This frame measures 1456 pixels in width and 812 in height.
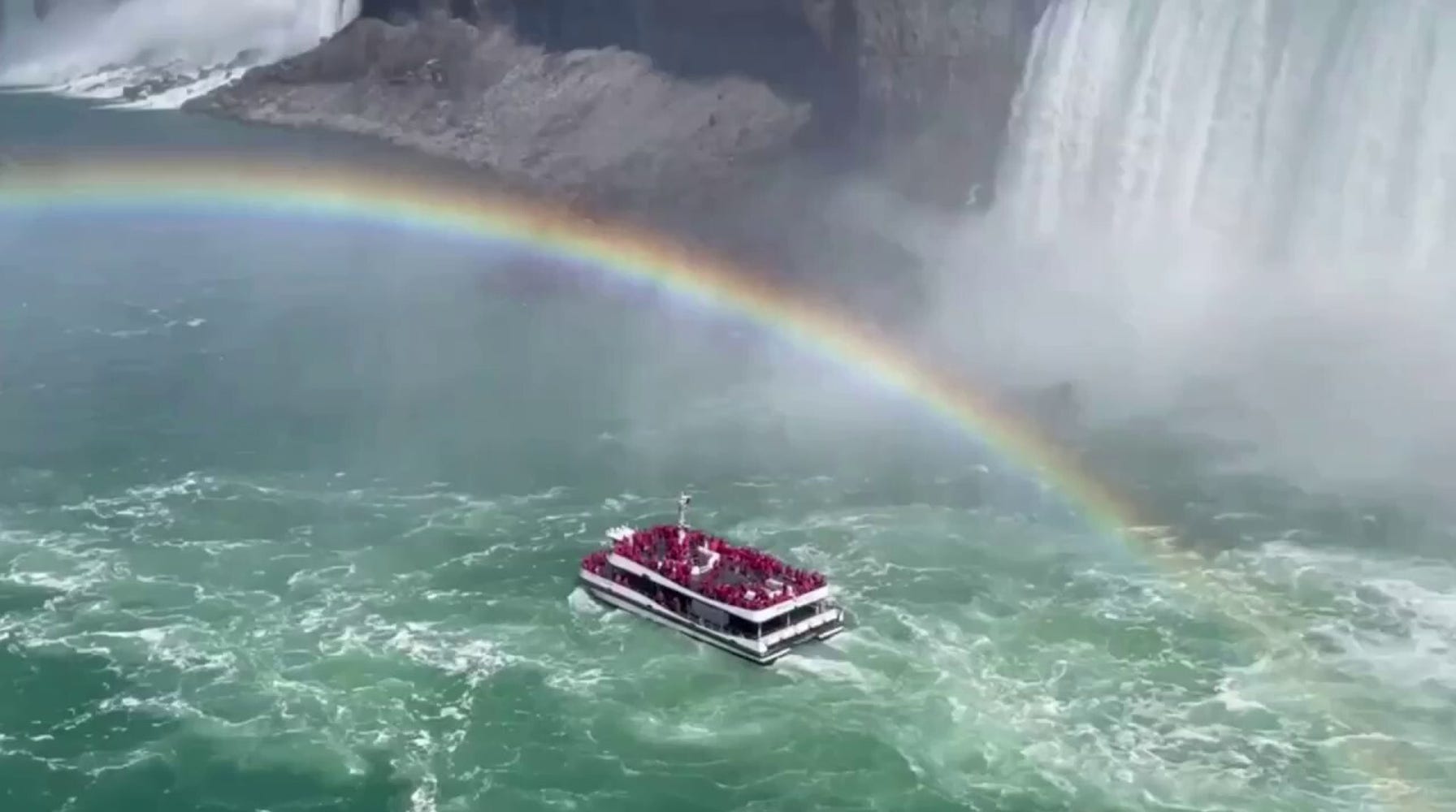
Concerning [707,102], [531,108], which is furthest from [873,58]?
[531,108]

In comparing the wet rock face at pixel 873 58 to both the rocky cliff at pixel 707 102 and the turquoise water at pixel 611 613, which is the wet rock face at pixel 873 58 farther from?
the turquoise water at pixel 611 613

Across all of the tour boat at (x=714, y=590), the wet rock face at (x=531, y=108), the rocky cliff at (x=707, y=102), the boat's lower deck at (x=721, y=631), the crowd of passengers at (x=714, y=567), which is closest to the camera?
the boat's lower deck at (x=721, y=631)

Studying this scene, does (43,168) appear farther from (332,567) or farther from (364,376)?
(332,567)

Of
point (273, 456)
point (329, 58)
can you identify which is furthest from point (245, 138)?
point (273, 456)

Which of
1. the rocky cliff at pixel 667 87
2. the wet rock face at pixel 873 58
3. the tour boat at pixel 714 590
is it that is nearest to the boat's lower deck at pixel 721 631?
the tour boat at pixel 714 590

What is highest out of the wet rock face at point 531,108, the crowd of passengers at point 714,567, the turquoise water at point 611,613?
the wet rock face at point 531,108
